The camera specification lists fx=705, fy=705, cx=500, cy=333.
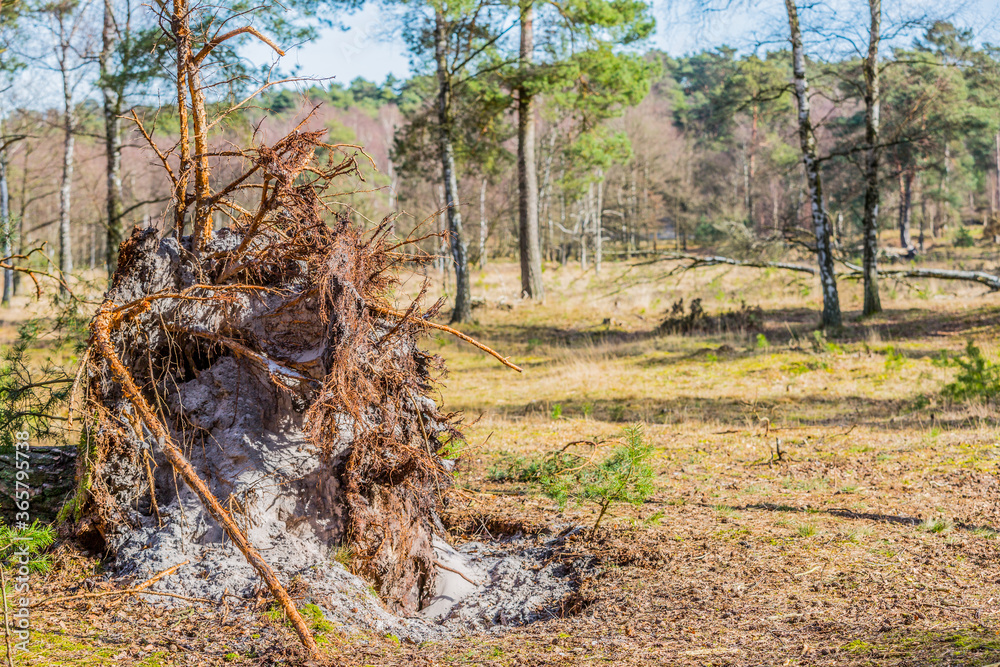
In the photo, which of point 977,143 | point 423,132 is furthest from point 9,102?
point 977,143

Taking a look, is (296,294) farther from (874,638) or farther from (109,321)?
(874,638)

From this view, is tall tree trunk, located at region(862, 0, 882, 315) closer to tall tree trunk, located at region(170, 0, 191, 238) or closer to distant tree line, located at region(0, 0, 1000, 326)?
distant tree line, located at region(0, 0, 1000, 326)

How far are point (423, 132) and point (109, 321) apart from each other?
49.7 feet

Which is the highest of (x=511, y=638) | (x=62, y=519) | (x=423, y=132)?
(x=423, y=132)

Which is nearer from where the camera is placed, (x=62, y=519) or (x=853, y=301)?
(x=62, y=519)

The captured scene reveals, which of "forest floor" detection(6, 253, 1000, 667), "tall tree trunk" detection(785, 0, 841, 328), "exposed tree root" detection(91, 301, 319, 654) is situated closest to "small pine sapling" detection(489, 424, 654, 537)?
"forest floor" detection(6, 253, 1000, 667)

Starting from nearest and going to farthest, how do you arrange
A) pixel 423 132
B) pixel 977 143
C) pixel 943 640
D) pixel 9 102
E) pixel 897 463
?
pixel 943 640 < pixel 897 463 < pixel 423 132 < pixel 9 102 < pixel 977 143

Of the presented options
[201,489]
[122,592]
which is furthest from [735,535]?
[122,592]

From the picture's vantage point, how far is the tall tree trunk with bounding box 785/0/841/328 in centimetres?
1282

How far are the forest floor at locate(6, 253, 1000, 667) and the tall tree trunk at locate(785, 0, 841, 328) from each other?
2.20 m

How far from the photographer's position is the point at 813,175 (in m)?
13.0

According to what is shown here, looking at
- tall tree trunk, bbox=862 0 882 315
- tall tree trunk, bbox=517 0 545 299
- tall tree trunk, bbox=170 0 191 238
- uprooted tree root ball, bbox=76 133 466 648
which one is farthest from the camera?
tall tree trunk, bbox=517 0 545 299

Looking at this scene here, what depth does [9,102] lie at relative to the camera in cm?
1933

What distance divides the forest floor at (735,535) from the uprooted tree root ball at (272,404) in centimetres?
46
